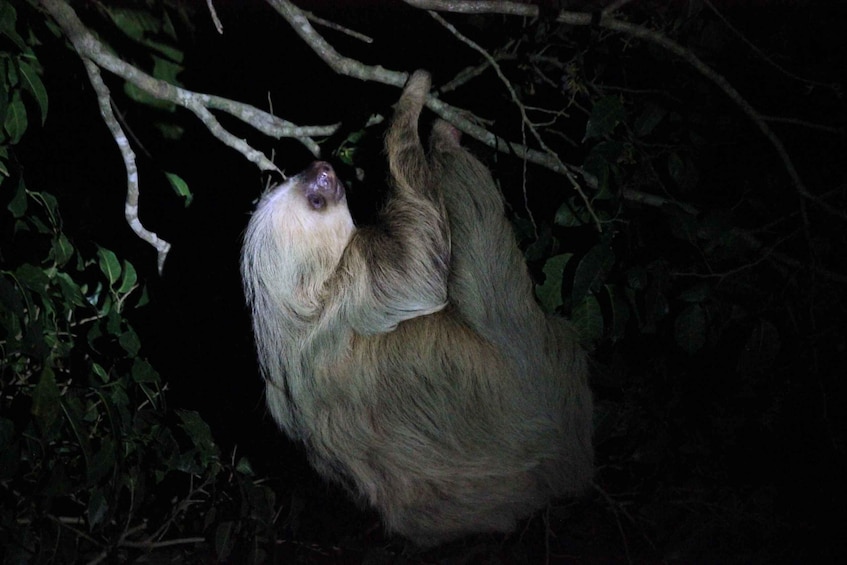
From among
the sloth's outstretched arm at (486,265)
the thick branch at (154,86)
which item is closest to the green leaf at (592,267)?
the sloth's outstretched arm at (486,265)

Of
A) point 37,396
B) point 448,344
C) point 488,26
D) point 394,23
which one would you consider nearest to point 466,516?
point 448,344

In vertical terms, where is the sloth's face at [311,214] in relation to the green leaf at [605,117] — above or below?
below

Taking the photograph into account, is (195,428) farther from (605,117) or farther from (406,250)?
(605,117)

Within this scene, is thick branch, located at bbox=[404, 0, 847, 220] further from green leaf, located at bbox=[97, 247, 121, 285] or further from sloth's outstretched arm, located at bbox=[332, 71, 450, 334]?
green leaf, located at bbox=[97, 247, 121, 285]

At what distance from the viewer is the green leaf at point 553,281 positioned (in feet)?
10.9

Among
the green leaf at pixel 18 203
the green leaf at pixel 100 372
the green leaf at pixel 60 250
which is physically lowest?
the green leaf at pixel 100 372

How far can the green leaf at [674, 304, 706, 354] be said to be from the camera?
10.8 feet

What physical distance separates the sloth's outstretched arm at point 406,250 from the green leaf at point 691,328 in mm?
1159

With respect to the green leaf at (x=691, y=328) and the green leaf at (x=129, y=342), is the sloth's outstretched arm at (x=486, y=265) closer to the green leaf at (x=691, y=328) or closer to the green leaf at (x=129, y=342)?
the green leaf at (x=691, y=328)

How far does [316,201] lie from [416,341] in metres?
0.90

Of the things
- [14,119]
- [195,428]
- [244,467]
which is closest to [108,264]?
[14,119]

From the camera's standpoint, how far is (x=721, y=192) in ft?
13.4

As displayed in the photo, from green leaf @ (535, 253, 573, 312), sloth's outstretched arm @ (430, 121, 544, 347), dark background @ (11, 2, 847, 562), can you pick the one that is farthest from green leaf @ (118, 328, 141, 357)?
green leaf @ (535, 253, 573, 312)

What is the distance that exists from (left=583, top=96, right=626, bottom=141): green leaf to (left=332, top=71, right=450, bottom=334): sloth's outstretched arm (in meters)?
0.90
